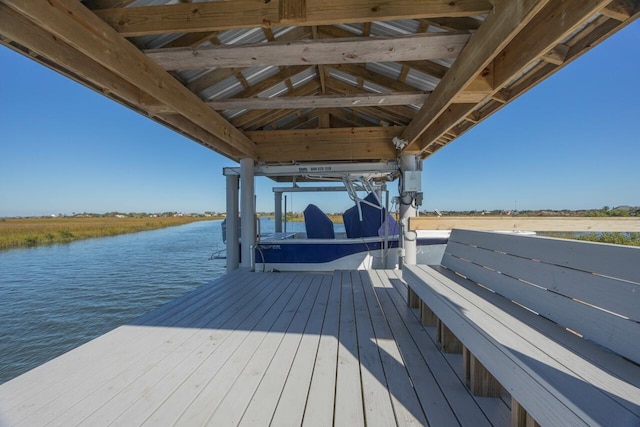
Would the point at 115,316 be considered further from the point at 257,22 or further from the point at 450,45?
the point at 450,45

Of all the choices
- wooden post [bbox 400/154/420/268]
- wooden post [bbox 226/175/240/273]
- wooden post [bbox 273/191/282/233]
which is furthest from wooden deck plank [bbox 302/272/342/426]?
wooden post [bbox 273/191/282/233]

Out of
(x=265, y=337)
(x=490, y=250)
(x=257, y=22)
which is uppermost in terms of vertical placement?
(x=257, y=22)

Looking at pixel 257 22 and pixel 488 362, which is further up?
pixel 257 22

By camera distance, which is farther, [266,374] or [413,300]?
[413,300]

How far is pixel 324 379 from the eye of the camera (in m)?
1.66

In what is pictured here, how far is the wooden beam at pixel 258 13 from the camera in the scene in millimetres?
1798

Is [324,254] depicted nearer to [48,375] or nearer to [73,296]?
[48,375]

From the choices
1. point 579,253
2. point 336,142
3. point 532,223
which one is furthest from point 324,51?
point 532,223

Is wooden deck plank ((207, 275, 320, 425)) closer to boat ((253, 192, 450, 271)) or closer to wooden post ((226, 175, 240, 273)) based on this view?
boat ((253, 192, 450, 271))

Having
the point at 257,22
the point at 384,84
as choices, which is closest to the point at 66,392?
the point at 257,22

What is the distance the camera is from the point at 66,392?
154cm

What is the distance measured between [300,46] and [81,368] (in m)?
2.60

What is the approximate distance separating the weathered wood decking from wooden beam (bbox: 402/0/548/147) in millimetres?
1960

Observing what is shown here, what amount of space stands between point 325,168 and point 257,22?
10.7ft
